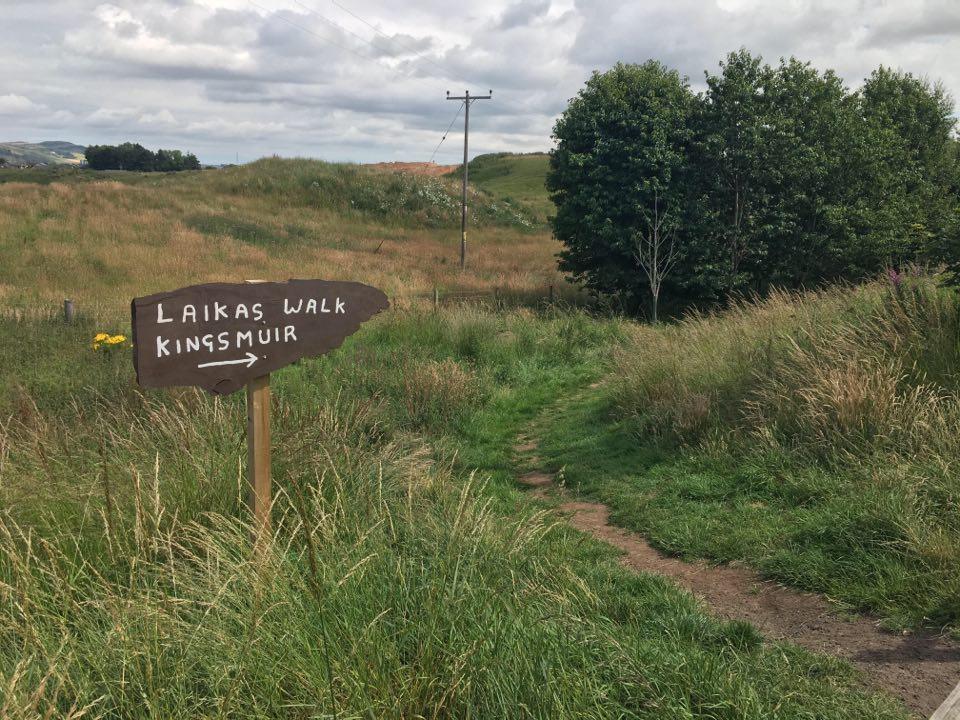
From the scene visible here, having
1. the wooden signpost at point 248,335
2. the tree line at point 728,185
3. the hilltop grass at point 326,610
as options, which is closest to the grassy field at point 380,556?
the hilltop grass at point 326,610

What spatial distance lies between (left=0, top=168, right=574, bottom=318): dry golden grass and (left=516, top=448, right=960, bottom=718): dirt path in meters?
13.7

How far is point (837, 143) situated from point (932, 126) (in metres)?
17.9

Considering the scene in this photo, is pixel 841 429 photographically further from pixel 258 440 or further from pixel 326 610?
pixel 326 610

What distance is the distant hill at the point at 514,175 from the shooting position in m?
69.2

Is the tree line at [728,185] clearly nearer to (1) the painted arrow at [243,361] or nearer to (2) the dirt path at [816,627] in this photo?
(2) the dirt path at [816,627]

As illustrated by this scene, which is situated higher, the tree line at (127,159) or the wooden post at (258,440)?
the tree line at (127,159)

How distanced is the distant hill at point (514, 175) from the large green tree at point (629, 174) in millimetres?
37478

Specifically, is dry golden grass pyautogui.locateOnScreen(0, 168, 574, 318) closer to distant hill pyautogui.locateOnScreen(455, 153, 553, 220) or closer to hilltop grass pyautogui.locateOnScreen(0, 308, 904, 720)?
hilltop grass pyautogui.locateOnScreen(0, 308, 904, 720)

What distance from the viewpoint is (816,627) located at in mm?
3967

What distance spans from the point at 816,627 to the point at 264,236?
32436mm

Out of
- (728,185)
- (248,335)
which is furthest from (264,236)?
(248,335)

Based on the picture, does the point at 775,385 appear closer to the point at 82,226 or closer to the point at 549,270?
the point at 549,270

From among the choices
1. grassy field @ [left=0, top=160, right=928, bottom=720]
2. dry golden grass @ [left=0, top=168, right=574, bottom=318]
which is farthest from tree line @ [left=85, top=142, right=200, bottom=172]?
grassy field @ [left=0, top=160, right=928, bottom=720]

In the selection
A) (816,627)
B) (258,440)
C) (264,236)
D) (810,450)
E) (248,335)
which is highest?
(264,236)
